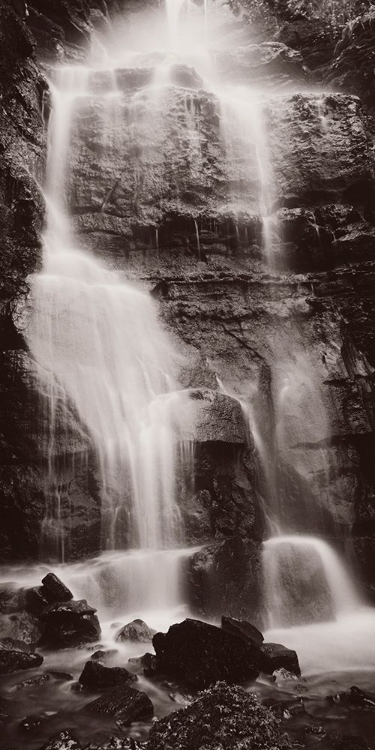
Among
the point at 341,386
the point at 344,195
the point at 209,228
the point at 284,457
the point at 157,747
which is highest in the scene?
the point at 344,195

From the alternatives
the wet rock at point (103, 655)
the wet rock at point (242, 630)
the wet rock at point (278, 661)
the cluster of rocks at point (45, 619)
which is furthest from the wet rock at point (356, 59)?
the wet rock at point (103, 655)

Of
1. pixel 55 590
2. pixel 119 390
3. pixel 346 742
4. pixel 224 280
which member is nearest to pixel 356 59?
pixel 224 280

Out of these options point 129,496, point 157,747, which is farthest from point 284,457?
point 157,747

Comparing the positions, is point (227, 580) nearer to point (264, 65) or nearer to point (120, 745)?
point (120, 745)

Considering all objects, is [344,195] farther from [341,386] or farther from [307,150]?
[341,386]

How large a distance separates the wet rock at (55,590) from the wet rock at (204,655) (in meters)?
1.93

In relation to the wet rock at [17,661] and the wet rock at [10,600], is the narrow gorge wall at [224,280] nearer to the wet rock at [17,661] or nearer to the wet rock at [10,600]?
the wet rock at [10,600]

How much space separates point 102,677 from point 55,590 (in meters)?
2.06

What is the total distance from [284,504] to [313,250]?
790 cm

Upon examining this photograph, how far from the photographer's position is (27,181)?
46.2 ft

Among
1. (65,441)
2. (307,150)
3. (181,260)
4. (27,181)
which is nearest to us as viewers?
(65,441)

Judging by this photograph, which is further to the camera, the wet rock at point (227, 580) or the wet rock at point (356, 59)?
the wet rock at point (356, 59)

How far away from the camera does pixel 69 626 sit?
7.24 metres

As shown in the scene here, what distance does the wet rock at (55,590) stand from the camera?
7555mm
